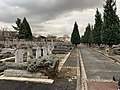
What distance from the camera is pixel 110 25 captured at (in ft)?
128

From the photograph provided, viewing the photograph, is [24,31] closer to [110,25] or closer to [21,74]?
[110,25]

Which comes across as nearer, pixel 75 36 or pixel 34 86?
pixel 34 86

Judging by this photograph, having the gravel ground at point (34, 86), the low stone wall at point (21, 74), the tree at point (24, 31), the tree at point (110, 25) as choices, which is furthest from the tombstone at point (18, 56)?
the tree at point (24, 31)

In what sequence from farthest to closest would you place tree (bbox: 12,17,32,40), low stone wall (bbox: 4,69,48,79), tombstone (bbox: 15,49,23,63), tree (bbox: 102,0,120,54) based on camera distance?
tree (bbox: 12,17,32,40)
tree (bbox: 102,0,120,54)
tombstone (bbox: 15,49,23,63)
low stone wall (bbox: 4,69,48,79)

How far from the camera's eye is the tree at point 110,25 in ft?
123

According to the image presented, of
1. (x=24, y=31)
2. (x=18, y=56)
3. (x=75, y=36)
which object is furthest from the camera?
(x=75, y=36)

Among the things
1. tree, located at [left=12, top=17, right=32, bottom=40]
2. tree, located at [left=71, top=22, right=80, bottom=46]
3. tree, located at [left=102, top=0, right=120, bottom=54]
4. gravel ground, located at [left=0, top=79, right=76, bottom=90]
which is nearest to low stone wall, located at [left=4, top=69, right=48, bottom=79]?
gravel ground, located at [left=0, top=79, right=76, bottom=90]

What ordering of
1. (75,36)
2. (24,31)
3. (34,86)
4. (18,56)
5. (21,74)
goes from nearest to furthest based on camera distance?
(34,86)
(21,74)
(18,56)
(24,31)
(75,36)

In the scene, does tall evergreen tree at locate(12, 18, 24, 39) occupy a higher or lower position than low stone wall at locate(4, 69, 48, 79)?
higher

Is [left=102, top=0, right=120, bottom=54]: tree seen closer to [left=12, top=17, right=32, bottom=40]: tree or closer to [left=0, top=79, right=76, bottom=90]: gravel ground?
[left=0, top=79, right=76, bottom=90]: gravel ground

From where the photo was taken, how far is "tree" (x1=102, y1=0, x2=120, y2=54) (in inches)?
1478

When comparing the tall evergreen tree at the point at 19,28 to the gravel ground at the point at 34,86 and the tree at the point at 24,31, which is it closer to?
the tree at the point at 24,31

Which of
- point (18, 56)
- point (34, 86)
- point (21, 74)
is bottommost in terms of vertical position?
point (34, 86)

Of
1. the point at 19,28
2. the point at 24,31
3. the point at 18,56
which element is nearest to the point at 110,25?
the point at 18,56
